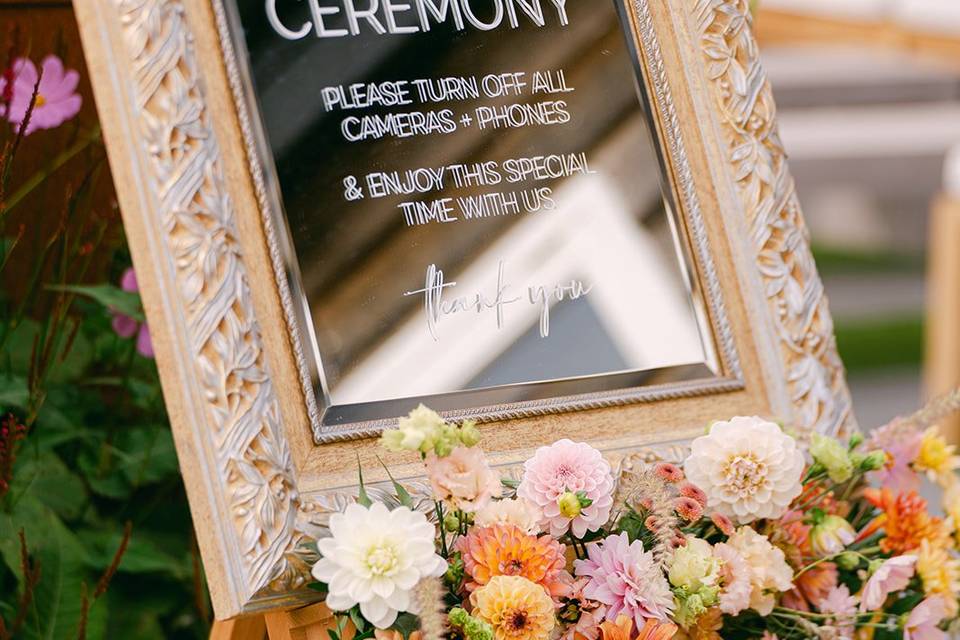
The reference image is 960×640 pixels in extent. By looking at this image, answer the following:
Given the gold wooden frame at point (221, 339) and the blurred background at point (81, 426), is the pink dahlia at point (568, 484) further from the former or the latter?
the blurred background at point (81, 426)

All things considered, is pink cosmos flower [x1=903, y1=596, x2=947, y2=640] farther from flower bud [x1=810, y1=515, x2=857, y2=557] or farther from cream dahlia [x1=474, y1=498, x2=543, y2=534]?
cream dahlia [x1=474, y1=498, x2=543, y2=534]

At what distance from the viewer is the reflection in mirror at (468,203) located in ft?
2.79

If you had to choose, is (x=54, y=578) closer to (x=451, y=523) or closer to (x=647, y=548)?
(x=451, y=523)

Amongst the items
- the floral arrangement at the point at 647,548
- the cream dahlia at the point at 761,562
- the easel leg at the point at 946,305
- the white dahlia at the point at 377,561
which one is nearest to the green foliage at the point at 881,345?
the easel leg at the point at 946,305

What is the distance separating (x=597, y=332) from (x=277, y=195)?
296mm

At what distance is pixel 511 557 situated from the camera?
75cm

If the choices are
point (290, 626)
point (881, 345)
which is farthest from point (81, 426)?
point (881, 345)

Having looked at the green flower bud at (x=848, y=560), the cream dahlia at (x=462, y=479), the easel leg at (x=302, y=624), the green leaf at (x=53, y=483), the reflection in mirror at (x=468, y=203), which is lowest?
the green flower bud at (x=848, y=560)

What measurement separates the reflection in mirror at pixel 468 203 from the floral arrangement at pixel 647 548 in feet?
0.32

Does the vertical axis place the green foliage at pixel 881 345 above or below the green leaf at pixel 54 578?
above

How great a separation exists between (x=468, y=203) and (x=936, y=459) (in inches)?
19.5

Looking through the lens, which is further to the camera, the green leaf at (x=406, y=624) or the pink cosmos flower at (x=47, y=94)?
→ the pink cosmos flower at (x=47, y=94)

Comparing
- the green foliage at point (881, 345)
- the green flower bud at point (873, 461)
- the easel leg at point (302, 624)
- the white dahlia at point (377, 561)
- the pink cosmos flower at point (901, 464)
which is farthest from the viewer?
the green foliage at point (881, 345)

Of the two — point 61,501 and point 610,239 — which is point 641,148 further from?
point 61,501
